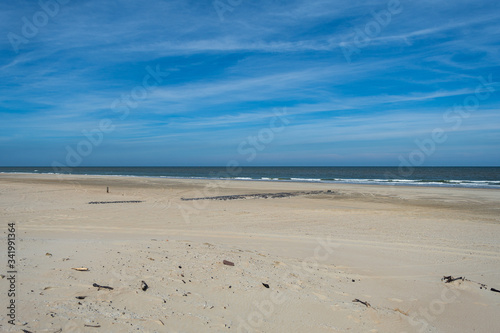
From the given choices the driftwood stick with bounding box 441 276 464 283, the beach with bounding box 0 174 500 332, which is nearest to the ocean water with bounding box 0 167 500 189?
the beach with bounding box 0 174 500 332

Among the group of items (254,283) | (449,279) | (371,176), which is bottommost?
(449,279)

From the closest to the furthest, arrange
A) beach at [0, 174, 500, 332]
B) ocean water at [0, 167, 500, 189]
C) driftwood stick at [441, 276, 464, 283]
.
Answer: beach at [0, 174, 500, 332] → driftwood stick at [441, 276, 464, 283] → ocean water at [0, 167, 500, 189]

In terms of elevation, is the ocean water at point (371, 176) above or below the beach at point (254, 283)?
above

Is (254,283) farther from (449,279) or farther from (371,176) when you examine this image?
(371,176)

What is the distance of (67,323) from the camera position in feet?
11.8

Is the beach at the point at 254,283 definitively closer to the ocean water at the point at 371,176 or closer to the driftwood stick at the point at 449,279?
the driftwood stick at the point at 449,279

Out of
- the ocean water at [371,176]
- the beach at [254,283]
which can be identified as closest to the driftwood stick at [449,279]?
the beach at [254,283]

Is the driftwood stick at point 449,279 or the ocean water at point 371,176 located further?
the ocean water at point 371,176

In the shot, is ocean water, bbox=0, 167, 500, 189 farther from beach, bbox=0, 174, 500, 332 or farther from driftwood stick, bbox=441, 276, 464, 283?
driftwood stick, bbox=441, 276, 464, 283

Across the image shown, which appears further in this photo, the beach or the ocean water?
the ocean water

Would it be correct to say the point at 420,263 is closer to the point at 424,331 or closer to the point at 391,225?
the point at 424,331

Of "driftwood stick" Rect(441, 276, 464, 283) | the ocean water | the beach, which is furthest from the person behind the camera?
the ocean water

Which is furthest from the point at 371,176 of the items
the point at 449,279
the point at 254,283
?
the point at 254,283

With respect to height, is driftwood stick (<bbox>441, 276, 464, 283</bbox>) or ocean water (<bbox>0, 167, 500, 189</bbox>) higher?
ocean water (<bbox>0, 167, 500, 189</bbox>)
